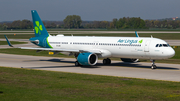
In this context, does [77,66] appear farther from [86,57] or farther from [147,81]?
[147,81]

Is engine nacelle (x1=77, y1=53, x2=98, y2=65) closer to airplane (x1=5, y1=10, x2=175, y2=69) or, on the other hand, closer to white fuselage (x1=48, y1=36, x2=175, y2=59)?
airplane (x1=5, y1=10, x2=175, y2=69)

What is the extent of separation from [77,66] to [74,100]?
19.3 meters

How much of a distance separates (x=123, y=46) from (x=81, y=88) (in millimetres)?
14192

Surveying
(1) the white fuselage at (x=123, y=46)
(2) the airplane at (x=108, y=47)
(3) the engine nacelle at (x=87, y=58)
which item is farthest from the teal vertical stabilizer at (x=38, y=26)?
(3) the engine nacelle at (x=87, y=58)

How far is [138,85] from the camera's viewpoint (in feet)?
77.8

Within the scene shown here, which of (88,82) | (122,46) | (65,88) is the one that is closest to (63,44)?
(122,46)

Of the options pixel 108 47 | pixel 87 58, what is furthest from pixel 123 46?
pixel 87 58

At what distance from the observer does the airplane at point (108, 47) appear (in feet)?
109

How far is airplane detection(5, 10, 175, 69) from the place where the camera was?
33250 millimetres

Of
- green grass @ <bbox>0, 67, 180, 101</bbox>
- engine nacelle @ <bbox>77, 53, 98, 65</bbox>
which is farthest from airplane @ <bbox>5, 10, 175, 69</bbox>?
green grass @ <bbox>0, 67, 180, 101</bbox>

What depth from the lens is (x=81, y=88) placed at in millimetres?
22391

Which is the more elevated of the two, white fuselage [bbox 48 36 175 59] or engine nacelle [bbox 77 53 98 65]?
white fuselage [bbox 48 36 175 59]

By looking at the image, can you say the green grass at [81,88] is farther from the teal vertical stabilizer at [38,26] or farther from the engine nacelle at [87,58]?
the teal vertical stabilizer at [38,26]

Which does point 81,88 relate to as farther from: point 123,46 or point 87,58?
point 123,46
